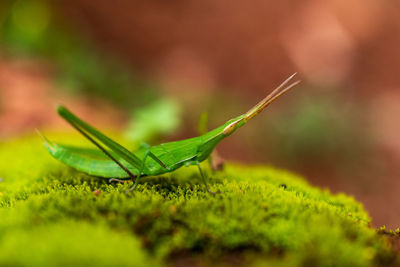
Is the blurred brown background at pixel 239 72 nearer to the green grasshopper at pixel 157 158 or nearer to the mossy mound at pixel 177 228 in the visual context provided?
the green grasshopper at pixel 157 158

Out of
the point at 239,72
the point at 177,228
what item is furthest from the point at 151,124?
the point at 239,72

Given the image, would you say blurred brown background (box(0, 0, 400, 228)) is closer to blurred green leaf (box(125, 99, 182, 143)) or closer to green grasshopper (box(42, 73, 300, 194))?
blurred green leaf (box(125, 99, 182, 143))

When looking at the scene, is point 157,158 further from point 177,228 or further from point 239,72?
point 239,72

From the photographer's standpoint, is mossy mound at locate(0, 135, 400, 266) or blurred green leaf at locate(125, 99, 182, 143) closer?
mossy mound at locate(0, 135, 400, 266)

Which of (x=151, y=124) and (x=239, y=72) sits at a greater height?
(x=239, y=72)

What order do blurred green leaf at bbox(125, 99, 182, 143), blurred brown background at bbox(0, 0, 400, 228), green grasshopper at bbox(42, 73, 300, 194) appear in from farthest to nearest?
blurred brown background at bbox(0, 0, 400, 228)
blurred green leaf at bbox(125, 99, 182, 143)
green grasshopper at bbox(42, 73, 300, 194)

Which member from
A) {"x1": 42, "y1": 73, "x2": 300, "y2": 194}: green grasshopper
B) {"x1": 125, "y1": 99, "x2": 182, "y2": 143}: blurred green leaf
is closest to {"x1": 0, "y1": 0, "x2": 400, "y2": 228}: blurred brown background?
{"x1": 125, "y1": 99, "x2": 182, "y2": 143}: blurred green leaf

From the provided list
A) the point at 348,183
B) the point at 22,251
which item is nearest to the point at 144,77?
the point at 348,183
